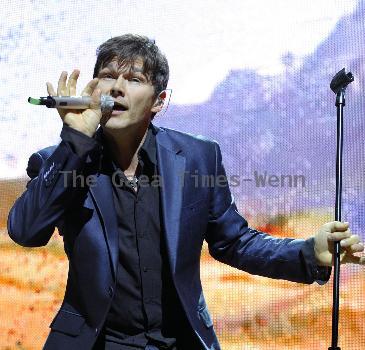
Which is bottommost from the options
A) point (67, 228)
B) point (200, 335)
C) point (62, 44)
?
point (200, 335)

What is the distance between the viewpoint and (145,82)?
6.29 ft

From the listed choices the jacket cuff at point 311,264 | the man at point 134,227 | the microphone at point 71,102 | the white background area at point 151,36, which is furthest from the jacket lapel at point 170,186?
the white background area at point 151,36

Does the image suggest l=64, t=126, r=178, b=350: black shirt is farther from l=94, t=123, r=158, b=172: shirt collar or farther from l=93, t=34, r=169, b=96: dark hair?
l=93, t=34, r=169, b=96: dark hair

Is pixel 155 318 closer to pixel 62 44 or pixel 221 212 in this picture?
pixel 221 212

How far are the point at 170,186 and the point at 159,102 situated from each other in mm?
372

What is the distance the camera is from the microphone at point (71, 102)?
4.86 ft

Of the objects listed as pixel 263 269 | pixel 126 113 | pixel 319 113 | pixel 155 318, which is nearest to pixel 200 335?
pixel 155 318

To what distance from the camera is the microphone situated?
1480 millimetres

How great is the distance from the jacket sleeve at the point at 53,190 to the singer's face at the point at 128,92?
0.19 metres

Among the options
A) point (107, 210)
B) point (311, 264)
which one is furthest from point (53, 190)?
point (311, 264)

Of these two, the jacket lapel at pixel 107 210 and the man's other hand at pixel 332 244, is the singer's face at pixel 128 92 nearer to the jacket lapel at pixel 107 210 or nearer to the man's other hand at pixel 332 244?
the jacket lapel at pixel 107 210

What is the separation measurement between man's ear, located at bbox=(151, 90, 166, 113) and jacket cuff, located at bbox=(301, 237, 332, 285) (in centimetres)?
62

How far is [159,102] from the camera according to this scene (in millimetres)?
2016

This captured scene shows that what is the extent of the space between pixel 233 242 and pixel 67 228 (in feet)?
1.58
